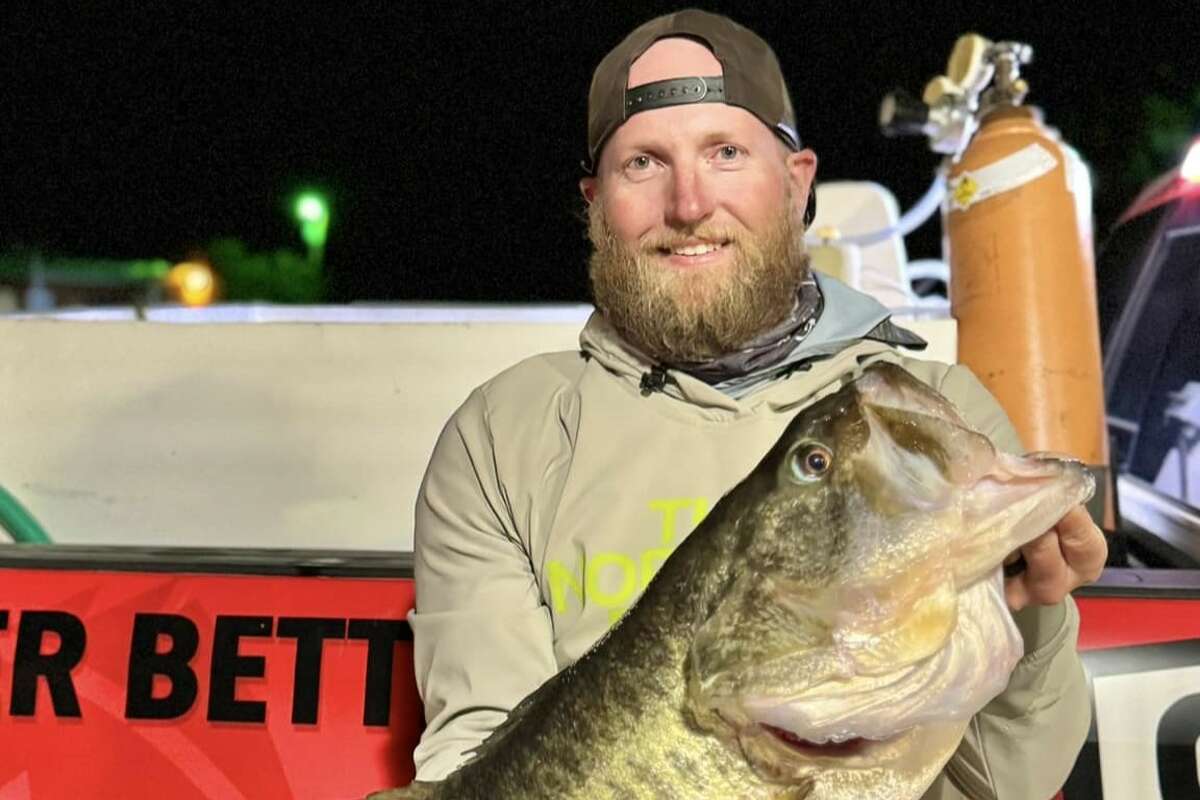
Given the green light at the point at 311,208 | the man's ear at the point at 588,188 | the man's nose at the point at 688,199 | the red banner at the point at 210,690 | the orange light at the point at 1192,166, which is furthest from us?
the green light at the point at 311,208

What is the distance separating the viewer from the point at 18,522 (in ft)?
9.29

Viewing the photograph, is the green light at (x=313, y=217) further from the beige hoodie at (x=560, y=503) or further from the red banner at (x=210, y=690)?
the beige hoodie at (x=560, y=503)

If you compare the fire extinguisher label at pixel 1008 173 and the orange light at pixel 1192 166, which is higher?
the orange light at pixel 1192 166

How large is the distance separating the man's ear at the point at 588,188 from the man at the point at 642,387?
3.6 inches

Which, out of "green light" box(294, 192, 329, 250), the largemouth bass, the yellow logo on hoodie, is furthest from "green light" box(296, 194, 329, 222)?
the largemouth bass

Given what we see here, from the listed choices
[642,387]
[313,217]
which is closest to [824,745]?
[642,387]

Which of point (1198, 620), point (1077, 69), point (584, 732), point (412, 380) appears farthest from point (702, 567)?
point (1077, 69)

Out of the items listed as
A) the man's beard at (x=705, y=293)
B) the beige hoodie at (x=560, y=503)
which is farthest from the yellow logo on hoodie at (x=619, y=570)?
the man's beard at (x=705, y=293)

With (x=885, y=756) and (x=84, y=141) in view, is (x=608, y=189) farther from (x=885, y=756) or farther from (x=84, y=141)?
(x=84, y=141)

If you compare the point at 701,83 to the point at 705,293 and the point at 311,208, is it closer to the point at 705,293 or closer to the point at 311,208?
the point at 705,293

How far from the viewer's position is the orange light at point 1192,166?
413 centimetres

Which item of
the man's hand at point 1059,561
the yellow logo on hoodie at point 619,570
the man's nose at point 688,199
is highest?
the man's nose at point 688,199

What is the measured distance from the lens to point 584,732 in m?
1.16

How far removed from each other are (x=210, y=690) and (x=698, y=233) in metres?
1.52
